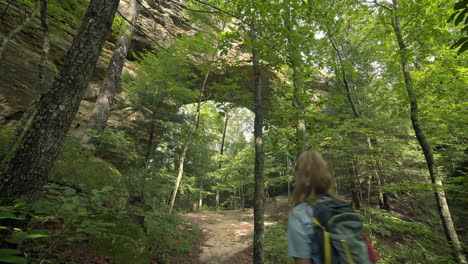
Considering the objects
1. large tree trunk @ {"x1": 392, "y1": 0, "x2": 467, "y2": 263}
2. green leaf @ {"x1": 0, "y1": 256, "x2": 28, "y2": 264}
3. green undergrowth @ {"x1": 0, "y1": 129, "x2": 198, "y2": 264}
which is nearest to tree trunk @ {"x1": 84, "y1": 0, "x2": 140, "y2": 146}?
green undergrowth @ {"x1": 0, "y1": 129, "x2": 198, "y2": 264}

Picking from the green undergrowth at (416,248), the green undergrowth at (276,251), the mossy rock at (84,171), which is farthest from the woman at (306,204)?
the green undergrowth at (276,251)

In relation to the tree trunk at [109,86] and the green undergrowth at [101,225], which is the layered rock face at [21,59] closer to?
the tree trunk at [109,86]

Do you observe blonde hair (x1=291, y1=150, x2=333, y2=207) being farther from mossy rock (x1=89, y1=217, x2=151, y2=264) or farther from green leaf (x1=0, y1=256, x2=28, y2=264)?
mossy rock (x1=89, y1=217, x2=151, y2=264)

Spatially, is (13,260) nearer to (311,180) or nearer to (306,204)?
(306,204)

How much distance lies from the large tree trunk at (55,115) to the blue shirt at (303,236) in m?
2.83

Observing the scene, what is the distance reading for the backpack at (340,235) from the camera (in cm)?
128

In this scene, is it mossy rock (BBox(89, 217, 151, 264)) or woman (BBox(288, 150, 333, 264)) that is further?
mossy rock (BBox(89, 217, 151, 264))

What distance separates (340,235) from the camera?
4.32ft

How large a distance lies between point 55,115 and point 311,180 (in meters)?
3.03

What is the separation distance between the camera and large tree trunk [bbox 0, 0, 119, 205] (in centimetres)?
216

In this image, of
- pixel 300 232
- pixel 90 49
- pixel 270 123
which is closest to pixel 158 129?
pixel 270 123

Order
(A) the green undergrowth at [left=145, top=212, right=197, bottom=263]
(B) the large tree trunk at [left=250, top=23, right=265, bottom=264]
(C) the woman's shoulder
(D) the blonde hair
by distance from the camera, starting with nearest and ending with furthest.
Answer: (C) the woman's shoulder → (D) the blonde hair → (B) the large tree trunk at [left=250, top=23, right=265, bottom=264] → (A) the green undergrowth at [left=145, top=212, right=197, bottom=263]

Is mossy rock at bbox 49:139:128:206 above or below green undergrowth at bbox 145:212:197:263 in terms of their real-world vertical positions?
above

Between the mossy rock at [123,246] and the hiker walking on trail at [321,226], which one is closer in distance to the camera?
the hiker walking on trail at [321,226]
